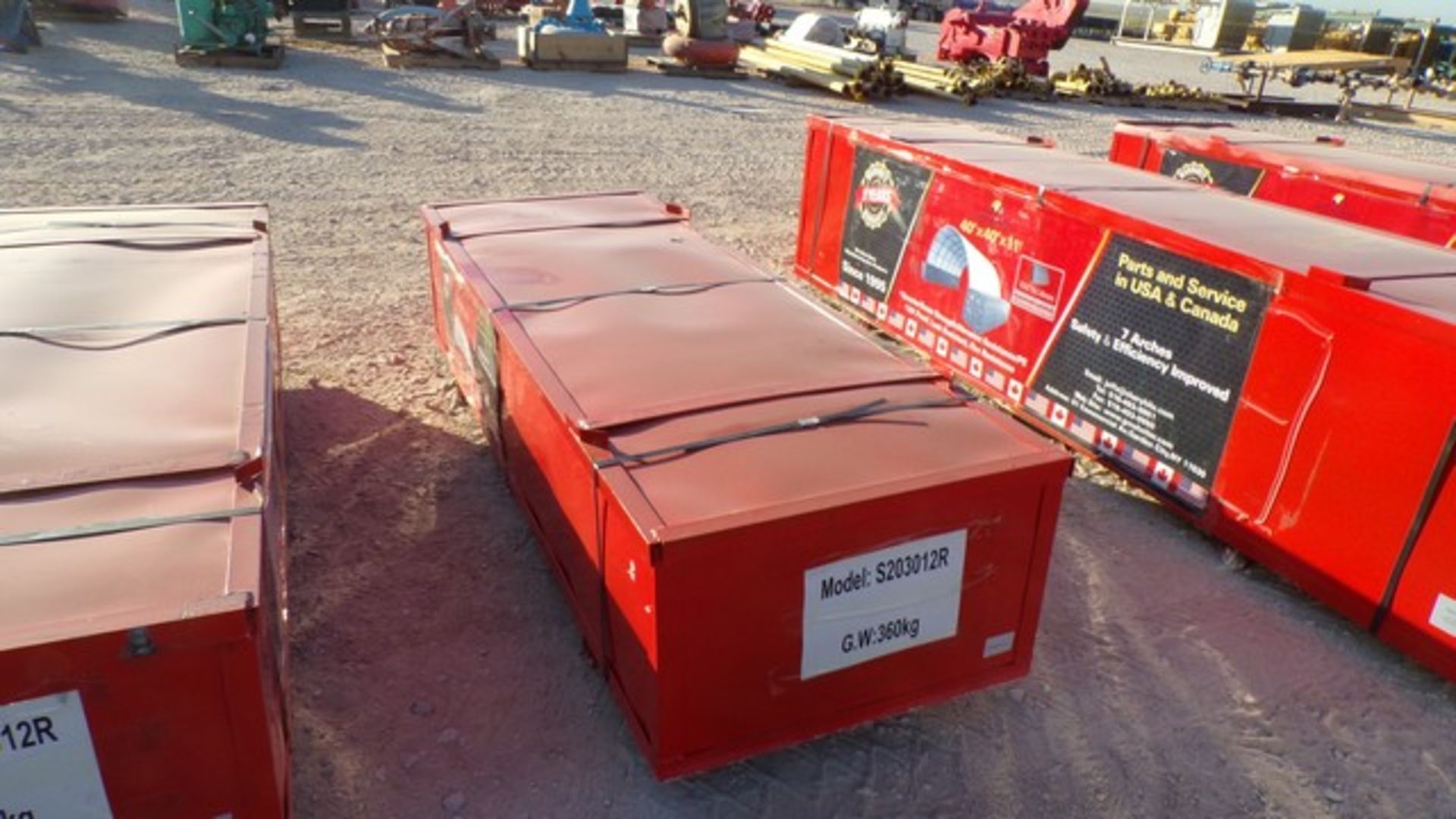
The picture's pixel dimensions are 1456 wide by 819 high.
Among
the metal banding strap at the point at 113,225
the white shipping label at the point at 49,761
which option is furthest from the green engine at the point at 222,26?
the white shipping label at the point at 49,761

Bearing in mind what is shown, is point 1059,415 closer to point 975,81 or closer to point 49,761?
point 49,761

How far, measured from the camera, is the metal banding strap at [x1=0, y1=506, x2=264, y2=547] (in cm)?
223

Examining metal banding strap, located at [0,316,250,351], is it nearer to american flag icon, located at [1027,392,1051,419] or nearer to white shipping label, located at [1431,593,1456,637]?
american flag icon, located at [1027,392,1051,419]

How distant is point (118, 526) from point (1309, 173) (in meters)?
7.50

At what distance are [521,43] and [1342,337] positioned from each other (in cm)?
1708

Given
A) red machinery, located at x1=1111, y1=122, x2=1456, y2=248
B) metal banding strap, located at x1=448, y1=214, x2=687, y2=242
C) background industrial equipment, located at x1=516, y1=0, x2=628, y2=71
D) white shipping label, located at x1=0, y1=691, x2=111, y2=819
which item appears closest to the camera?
white shipping label, located at x1=0, y1=691, x2=111, y2=819

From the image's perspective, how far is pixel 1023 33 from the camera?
21078 millimetres

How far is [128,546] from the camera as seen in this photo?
2230 mm

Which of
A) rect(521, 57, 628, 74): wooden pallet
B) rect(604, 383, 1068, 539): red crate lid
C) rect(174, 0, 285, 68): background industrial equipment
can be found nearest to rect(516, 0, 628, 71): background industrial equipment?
rect(521, 57, 628, 74): wooden pallet

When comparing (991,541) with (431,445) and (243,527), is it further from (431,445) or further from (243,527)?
(431,445)

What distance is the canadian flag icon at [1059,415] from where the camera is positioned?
5148mm

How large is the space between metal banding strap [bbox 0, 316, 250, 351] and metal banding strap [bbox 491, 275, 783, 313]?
1.03 metres

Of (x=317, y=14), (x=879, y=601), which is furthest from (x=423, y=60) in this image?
(x=879, y=601)

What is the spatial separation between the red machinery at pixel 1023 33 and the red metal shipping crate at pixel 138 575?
21.1 meters
